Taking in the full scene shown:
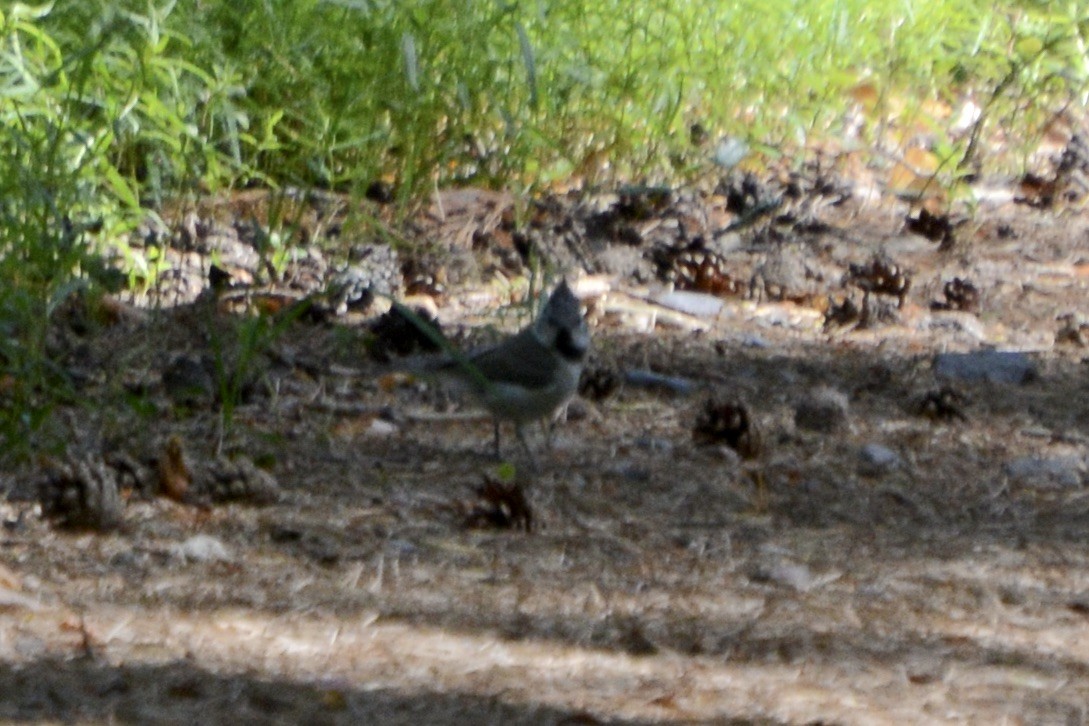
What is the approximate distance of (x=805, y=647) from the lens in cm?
314

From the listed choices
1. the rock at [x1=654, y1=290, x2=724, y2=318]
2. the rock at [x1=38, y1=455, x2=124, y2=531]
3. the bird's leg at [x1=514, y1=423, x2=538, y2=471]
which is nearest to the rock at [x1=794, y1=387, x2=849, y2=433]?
the bird's leg at [x1=514, y1=423, x2=538, y2=471]

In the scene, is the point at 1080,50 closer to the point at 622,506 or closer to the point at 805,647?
the point at 622,506

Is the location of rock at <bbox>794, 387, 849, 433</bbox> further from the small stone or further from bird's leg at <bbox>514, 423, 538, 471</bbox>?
the small stone

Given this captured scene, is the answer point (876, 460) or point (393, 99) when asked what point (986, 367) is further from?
point (393, 99)

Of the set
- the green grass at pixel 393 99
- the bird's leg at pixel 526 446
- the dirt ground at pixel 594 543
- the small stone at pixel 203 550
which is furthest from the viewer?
the green grass at pixel 393 99

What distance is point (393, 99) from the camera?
6.05 metres

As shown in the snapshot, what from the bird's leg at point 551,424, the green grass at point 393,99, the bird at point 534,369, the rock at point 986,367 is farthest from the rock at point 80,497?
the rock at point 986,367

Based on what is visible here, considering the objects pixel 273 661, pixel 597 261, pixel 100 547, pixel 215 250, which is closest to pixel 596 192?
pixel 597 261

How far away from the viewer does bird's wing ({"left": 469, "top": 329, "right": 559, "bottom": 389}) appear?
446 centimetres

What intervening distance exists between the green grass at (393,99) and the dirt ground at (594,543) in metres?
0.45

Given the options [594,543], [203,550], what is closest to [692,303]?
[594,543]

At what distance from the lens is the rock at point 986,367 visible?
17.5 feet

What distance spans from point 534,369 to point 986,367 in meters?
1.65

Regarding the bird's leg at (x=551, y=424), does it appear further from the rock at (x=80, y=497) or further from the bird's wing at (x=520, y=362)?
the rock at (x=80, y=497)
